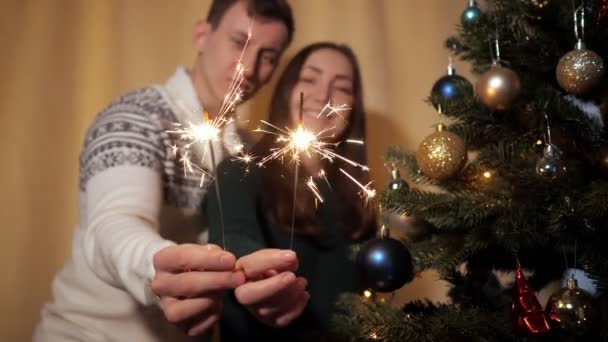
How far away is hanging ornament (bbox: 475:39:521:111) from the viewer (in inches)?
21.7

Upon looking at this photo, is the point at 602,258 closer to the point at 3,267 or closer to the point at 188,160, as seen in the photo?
the point at 188,160

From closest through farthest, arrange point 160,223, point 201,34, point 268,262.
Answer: point 268,262, point 160,223, point 201,34

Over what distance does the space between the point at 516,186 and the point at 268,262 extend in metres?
0.30

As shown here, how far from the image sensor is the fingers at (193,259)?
430 millimetres

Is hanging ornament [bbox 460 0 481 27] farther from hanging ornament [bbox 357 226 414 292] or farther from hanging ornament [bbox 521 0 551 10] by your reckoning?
hanging ornament [bbox 357 226 414 292]

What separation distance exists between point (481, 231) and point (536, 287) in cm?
14

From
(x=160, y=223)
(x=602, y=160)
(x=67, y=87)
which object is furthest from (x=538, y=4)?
(x=67, y=87)

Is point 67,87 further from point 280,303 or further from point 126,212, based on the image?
→ point 280,303

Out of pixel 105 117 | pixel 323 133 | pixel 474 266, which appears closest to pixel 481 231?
pixel 474 266

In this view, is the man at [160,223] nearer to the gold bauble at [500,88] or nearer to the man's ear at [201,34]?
the man's ear at [201,34]

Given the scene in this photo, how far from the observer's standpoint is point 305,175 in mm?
760

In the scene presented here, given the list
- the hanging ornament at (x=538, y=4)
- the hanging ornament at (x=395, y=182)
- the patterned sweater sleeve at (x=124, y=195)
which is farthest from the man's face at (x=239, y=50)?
the hanging ornament at (x=538, y=4)

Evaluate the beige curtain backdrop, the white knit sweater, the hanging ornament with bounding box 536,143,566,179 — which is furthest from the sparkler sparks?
the hanging ornament with bounding box 536,143,566,179

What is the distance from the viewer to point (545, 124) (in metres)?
0.56
